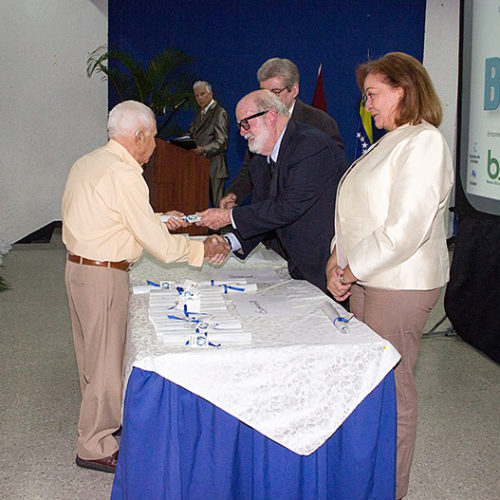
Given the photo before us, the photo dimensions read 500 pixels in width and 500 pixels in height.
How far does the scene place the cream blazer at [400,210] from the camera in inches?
77.1

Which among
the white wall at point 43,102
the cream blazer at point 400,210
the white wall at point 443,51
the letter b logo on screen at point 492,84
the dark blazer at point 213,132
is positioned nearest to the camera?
the cream blazer at point 400,210

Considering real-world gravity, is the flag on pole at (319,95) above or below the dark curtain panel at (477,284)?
above

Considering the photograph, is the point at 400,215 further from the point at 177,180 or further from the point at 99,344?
the point at 177,180

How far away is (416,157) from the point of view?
77.1 inches

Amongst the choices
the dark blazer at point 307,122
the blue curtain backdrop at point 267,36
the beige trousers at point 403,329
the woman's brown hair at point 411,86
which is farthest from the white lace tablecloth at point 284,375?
the blue curtain backdrop at point 267,36

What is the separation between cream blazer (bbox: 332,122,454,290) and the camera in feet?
6.43

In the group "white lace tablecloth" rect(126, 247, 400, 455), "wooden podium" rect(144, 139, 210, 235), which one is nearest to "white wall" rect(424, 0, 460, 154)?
"wooden podium" rect(144, 139, 210, 235)

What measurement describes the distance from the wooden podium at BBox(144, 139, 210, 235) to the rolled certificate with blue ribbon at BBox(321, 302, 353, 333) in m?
2.95

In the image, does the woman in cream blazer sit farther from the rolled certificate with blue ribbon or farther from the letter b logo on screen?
the letter b logo on screen

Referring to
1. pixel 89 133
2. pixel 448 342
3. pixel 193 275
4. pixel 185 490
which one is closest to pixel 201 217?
pixel 193 275

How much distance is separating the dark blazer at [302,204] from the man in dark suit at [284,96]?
79cm

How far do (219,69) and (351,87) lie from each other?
1.76 m

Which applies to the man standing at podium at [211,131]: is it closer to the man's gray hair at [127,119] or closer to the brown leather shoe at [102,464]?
the man's gray hair at [127,119]

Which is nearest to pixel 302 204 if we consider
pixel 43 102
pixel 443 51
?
pixel 43 102
